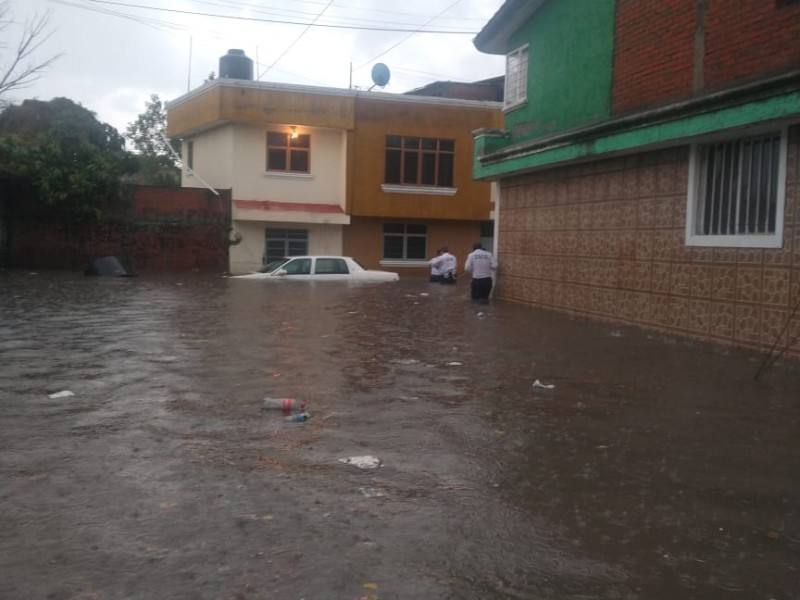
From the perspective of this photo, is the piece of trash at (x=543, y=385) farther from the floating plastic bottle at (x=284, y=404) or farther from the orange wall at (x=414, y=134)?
the orange wall at (x=414, y=134)

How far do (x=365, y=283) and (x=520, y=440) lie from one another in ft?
55.3

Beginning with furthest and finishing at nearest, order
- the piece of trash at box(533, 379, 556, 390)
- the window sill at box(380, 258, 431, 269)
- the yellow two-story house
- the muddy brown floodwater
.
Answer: the window sill at box(380, 258, 431, 269), the yellow two-story house, the piece of trash at box(533, 379, 556, 390), the muddy brown floodwater

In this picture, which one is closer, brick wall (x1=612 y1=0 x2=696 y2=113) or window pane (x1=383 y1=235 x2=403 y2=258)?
brick wall (x1=612 y1=0 x2=696 y2=113)

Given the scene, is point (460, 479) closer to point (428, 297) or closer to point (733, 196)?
point (733, 196)

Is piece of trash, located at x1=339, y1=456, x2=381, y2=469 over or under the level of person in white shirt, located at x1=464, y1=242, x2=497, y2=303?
under

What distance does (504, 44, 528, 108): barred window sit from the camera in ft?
57.2

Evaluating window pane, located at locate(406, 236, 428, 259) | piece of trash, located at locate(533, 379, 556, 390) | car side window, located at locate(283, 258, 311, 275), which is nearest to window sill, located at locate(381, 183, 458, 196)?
window pane, located at locate(406, 236, 428, 259)

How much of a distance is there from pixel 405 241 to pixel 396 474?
1090 inches

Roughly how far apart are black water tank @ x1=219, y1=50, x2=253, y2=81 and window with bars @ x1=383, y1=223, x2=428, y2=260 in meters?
8.22

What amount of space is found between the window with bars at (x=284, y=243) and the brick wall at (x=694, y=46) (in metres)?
19.0

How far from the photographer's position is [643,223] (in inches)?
505

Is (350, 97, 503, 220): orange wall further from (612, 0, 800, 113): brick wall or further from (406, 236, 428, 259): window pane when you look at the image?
(612, 0, 800, 113): brick wall

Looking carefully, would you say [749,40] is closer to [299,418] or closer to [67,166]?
[299,418]

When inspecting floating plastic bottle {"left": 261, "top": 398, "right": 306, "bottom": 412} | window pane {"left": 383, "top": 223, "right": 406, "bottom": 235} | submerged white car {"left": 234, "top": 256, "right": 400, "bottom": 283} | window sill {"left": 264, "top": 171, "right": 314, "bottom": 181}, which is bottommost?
floating plastic bottle {"left": 261, "top": 398, "right": 306, "bottom": 412}
